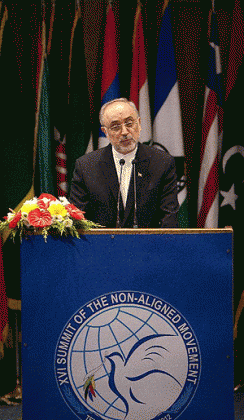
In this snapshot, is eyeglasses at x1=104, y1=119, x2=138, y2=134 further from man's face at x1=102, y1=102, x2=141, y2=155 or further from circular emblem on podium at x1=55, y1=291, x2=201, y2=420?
circular emblem on podium at x1=55, y1=291, x2=201, y2=420

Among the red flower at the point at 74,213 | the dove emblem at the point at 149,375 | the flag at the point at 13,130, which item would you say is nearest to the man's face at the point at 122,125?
the red flower at the point at 74,213

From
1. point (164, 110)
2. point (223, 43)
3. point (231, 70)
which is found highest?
point (223, 43)

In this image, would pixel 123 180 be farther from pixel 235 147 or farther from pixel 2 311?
pixel 2 311

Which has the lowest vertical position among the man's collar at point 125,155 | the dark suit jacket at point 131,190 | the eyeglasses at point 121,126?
the dark suit jacket at point 131,190

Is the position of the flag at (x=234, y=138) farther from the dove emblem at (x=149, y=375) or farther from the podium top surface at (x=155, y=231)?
the dove emblem at (x=149, y=375)

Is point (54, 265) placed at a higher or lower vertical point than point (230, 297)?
higher

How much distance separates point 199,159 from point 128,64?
36.3 inches

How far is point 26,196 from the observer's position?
3344 mm

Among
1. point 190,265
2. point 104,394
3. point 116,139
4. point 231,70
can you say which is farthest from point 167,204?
point 231,70

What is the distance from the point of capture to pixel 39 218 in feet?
5.77

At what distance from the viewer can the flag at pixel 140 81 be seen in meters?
3.42

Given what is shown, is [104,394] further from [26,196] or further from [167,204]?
[26,196]

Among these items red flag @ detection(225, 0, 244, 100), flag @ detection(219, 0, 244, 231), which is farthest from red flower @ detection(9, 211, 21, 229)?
red flag @ detection(225, 0, 244, 100)

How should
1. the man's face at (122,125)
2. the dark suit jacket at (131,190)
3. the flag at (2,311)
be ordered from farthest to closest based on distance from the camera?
the flag at (2,311) → the man's face at (122,125) → the dark suit jacket at (131,190)
